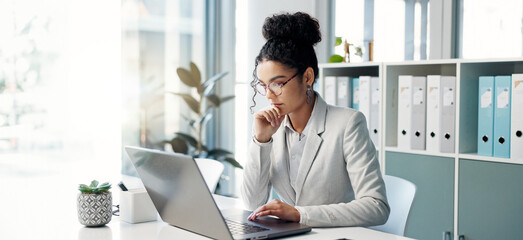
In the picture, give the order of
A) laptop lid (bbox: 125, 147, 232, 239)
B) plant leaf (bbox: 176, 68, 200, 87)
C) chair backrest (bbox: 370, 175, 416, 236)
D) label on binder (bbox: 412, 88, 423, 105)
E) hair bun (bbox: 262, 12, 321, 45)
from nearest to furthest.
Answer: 1. laptop lid (bbox: 125, 147, 232, 239)
2. chair backrest (bbox: 370, 175, 416, 236)
3. hair bun (bbox: 262, 12, 321, 45)
4. label on binder (bbox: 412, 88, 423, 105)
5. plant leaf (bbox: 176, 68, 200, 87)

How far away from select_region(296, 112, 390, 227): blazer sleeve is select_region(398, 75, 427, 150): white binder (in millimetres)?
1040

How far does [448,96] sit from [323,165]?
3.70ft

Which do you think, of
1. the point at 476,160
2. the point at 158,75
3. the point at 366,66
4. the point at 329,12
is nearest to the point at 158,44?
the point at 158,75

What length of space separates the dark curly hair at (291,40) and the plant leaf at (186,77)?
74.8 inches

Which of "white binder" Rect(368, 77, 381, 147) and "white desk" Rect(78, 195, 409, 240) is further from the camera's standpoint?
"white binder" Rect(368, 77, 381, 147)

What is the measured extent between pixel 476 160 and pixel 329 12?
5.64 ft

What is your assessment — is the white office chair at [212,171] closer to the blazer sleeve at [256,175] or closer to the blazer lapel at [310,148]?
the blazer sleeve at [256,175]

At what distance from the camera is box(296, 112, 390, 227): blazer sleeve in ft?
5.20

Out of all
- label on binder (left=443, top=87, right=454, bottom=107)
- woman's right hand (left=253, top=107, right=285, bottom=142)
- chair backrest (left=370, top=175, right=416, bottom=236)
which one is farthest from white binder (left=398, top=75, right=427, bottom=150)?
woman's right hand (left=253, top=107, right=285, bottom=142)

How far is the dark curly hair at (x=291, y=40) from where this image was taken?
1.89m

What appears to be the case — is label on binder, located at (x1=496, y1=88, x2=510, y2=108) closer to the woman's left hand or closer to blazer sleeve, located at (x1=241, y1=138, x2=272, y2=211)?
blazer sleeve, located at (x1=241, y1=138, x2=272, y2=211)

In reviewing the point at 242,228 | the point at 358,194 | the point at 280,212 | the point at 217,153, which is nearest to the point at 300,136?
the point at 358,194

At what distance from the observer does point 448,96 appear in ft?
8.94

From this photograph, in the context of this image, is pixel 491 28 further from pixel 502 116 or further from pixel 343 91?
pixel 343 91
